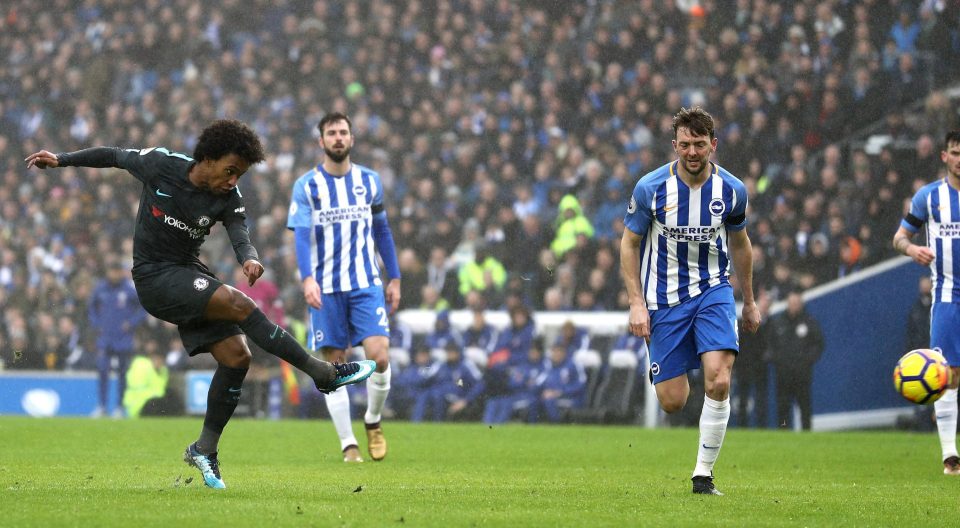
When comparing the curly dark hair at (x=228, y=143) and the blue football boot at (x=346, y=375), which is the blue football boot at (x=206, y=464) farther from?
the curly dark hair at (x=228, y=143)

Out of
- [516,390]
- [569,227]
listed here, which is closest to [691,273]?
[516,390]

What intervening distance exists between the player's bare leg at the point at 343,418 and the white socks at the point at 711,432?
11.1ft

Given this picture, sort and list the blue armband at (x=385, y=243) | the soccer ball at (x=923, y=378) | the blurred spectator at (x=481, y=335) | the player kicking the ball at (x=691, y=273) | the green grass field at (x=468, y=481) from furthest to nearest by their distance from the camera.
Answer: the blurred spectator at (x=481, y=335) → the blue armband at (x=385, y=243) → the soccer ball at (x=923, y=378) → the player kicking the ball at (x=691, y=273) → the green grass field at (x=468, y=481)

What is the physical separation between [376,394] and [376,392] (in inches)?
0.7

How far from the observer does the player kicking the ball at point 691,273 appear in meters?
7.16

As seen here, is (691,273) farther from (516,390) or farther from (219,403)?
(516,390)

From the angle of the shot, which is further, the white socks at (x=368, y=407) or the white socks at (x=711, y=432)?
the white socks at (x=368, y=407)

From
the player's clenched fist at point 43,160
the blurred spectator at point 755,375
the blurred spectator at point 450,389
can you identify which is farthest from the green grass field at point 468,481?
the blurred spectator at point 450,389

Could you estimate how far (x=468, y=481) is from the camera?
803 cm

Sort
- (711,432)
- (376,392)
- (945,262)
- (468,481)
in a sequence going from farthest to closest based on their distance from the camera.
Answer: (376,392), (945,262), (468,481), (711,432)

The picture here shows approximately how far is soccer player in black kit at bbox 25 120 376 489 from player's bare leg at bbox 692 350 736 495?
1863mm

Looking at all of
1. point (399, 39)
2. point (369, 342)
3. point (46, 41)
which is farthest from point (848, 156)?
point (46, 41)

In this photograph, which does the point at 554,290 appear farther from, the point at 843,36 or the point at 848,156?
the point at 843,36

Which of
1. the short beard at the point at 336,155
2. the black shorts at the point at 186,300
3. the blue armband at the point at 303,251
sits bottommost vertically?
the black shorts at the point at 186,300
